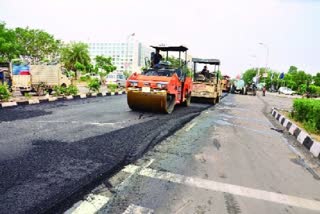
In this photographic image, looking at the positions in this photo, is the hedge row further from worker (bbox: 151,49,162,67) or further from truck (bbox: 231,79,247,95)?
truck (bbox: 231,79,247,95)

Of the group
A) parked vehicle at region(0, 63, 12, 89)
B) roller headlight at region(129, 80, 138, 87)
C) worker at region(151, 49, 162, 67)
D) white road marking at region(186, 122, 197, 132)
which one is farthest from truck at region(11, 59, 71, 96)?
white road marking at region(186, 122, 197, 132)

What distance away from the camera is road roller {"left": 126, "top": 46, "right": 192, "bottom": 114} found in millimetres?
10547

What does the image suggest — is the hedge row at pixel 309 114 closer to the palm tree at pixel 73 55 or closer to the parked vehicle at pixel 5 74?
the parked vehicle at pixel 5 74

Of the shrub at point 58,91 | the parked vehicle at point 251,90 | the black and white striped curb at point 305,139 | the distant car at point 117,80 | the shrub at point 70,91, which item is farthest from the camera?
the parked vehicle at point 251,90

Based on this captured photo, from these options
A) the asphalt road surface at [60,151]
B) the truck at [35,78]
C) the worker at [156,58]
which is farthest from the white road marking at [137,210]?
the truck at [35,78]

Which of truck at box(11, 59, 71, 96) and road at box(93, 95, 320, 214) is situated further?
truck at box(11, 59, 71, 96)

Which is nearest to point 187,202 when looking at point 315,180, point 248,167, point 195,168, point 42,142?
point 195,168

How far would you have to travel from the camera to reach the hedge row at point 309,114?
9.44 m

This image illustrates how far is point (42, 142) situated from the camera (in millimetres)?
5957

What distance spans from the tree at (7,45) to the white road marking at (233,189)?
130 ft

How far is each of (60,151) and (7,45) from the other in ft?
126

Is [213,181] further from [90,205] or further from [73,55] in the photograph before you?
[73,55]

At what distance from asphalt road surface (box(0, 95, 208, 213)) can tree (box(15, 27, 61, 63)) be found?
42.5 m

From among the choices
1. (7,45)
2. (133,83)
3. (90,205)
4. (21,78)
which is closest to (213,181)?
(90,205)
